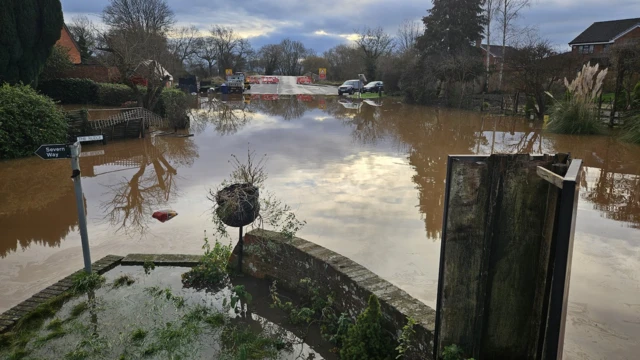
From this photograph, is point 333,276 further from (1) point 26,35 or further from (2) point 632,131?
(1) point 26,35

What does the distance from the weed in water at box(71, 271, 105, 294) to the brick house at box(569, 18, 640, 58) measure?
48.3 metres

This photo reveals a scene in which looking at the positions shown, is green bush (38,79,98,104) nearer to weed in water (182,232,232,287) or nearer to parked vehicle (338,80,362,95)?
parked vehicle (338,80,362,95)

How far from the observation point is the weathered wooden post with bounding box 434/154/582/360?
A: 2.46 meters

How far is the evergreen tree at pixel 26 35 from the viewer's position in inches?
572

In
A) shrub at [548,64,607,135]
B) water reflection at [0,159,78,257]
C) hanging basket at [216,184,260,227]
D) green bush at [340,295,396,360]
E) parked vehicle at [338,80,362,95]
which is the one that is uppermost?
parked vehicle at [338,80,362,95]

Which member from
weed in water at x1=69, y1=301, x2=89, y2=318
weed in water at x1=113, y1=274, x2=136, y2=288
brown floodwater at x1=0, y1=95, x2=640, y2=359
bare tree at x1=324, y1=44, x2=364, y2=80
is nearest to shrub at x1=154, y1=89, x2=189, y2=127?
brown floodwater at x1=0, y1=95, x2=640, y2=359

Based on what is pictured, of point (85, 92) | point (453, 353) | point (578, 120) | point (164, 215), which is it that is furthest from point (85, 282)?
point (85, 92)

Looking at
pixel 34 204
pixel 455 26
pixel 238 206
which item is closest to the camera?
pixel 238 206

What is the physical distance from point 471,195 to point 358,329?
4.50 feet

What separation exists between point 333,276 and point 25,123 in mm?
11711

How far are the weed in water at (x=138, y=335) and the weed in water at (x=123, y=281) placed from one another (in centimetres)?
115

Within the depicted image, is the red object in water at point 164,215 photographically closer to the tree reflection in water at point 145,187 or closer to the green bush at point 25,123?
the tree reflection in water at point 145,187

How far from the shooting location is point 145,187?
369 inches

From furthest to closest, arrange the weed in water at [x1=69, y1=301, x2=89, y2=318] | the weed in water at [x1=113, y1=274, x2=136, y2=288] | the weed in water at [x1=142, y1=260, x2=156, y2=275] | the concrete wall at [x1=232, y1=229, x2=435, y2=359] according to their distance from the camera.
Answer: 1. the weed in water at [x1=142, y1=260, x2=156, y2=275]
2. the weed in water at [x1=113, y1=274, x2=136, y2=288]
3. the weed in water at [x1=69, y1=301, x2=89, y2=318]
4. the concrete wall at [x1=232, y1=229, x2=435, y2=359]
